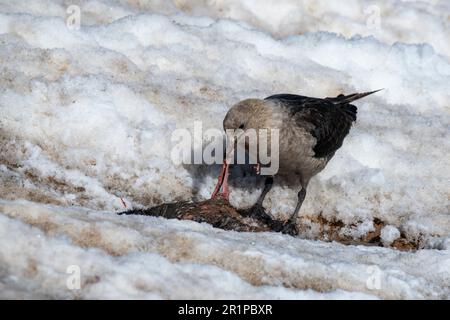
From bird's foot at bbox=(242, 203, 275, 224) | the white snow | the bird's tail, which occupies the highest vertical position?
the bird's tail

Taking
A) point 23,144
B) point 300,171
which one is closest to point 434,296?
point 300,171

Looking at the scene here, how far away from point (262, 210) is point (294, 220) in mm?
384

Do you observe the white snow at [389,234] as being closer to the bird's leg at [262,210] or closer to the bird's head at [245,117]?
the bird's leg at [262,210]

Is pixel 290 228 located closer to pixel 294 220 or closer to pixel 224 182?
pixel 294 220

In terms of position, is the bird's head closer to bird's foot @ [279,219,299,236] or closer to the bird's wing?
the bird's wing

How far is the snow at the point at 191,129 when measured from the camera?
5320 mm

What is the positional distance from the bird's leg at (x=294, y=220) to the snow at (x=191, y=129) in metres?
0.17

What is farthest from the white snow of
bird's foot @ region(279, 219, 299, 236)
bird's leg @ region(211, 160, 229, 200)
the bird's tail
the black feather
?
the bird's tail

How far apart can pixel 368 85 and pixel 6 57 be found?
5121 mm

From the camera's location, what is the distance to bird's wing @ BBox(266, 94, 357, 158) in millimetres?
8227

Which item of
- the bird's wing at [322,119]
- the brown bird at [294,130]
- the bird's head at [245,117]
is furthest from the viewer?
the bird's wing at [322,119]

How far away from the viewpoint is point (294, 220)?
26.4ft

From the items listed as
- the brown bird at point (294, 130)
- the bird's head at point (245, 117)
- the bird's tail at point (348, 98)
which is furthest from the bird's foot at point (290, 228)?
the bird's tail at point (348, 98)

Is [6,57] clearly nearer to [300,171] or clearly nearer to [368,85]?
[300,171]
